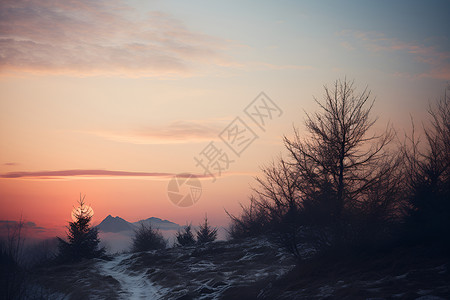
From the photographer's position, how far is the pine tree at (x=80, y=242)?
3378cm

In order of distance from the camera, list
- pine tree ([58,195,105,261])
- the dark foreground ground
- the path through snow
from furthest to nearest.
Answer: pine tree ([58,195,105,261])
the path through snow
the dark foreground ground

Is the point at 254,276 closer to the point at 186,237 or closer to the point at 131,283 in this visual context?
the point at 131,283

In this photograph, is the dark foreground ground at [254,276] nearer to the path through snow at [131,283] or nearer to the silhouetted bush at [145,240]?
the path through snow at [131,283]

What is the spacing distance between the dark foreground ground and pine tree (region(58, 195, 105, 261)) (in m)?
4.52

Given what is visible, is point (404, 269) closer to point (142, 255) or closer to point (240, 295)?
point (240, 295)

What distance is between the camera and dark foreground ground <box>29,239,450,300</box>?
8594 mm

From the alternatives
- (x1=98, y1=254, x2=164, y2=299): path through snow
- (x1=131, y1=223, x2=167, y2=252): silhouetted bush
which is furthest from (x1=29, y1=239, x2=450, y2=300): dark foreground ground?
(x1=131, y1=223, x2=167, y2=252): silhouetted bush

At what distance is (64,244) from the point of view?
3409 cm

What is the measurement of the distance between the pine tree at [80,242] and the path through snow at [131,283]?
18.0 ft

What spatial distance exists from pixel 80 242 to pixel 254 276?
2429 centimetres

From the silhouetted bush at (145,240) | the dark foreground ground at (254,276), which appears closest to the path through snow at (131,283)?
the dark foreground ground at (254,276)

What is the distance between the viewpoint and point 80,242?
3416 centimetres

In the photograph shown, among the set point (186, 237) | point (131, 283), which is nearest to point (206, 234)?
point (186, 237)

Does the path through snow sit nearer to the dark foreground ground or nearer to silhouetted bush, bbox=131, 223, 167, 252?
the dark foreground ground
